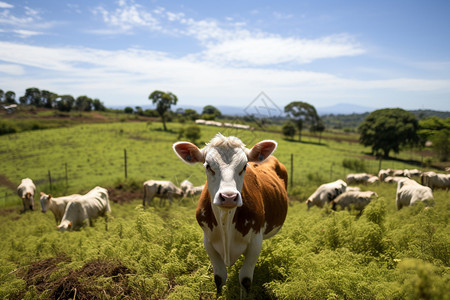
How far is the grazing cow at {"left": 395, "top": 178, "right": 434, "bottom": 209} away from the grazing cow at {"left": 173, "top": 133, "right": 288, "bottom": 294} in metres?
8.11

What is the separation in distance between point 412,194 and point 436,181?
616cm

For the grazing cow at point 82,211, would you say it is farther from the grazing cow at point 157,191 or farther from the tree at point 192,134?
the tree at point 192,134

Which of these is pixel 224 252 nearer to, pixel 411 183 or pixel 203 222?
pixel 203 222

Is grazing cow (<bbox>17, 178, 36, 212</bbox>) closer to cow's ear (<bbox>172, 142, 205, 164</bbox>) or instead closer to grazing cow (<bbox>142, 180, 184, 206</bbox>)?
grazing cow (<bbox>142, 180, 184, 206</bbox>)

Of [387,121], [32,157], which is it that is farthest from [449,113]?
[32,157]

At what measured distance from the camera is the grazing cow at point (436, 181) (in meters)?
13.8

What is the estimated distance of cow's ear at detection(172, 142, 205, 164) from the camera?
354 centimetres

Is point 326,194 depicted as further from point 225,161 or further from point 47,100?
point 47,100

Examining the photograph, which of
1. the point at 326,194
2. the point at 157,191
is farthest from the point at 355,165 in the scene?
the point at 157,191

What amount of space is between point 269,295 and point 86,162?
26.3m

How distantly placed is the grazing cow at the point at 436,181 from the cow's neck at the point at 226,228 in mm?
14557

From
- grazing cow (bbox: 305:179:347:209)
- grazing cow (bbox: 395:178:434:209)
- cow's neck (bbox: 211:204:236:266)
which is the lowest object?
grazing cow (bbox: 305:179:347:209)

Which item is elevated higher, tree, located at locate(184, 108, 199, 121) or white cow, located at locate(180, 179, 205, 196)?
tree, located at locate(184, 108, 199, 121)

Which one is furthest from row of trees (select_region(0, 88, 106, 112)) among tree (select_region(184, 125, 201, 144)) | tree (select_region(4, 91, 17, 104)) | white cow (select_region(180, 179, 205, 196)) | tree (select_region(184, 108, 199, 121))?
white cow (select_region(180, 179, 205, 196))
